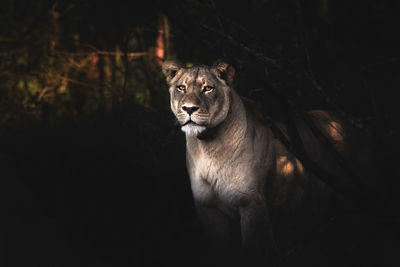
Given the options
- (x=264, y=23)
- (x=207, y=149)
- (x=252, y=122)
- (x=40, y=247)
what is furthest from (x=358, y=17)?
(x=40, y=247)

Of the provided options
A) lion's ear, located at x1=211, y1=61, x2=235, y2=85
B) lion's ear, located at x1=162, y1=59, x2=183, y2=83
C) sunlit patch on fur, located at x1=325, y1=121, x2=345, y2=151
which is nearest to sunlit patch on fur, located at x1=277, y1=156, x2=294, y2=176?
sunlit patch on fur, located at x1=325, y1=121, x2=345, y2=151

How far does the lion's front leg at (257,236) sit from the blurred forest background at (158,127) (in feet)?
1.30

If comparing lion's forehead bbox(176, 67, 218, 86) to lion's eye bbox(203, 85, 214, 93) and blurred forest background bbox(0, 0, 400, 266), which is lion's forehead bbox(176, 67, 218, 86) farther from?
blurred forest background bbox(0, 0, 400, 266)

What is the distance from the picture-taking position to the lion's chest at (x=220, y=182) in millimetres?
3945

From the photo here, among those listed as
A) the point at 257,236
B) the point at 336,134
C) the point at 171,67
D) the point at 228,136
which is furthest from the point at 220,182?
the point at 336,134

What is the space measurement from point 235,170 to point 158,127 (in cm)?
286

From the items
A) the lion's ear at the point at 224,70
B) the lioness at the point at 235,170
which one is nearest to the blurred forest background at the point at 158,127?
the lion's ear at the point at 224,70

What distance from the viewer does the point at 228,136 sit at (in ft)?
13.6

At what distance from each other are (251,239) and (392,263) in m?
1.27

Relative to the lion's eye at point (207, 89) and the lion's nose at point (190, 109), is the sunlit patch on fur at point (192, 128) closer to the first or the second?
the lion's nose at point (190, 109)

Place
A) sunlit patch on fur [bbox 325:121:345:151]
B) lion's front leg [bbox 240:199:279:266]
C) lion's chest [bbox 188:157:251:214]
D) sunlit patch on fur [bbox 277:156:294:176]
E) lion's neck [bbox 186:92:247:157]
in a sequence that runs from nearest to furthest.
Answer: lion's front leg [bbox 240:199:279:266], lion's chest [bbox 188:157:251:214], lion's neck [bbox 186:92:247:157], sunlit patch on fur [bbox 277:156:294:176], sunlit patch on fur [bbox 325:121:345:151]

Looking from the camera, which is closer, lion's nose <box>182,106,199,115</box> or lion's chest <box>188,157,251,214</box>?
lion's nose <box>182,106,199,115</box>

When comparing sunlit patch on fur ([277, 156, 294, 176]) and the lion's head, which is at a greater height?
the lion's head

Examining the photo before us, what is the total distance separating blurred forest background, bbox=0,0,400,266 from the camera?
3.66m
